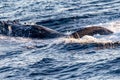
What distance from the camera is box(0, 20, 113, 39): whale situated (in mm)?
21867

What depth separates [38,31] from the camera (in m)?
23.3

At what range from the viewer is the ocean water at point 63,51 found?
15.9 m

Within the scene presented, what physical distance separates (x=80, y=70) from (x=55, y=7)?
634 inches

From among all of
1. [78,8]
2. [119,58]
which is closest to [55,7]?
[78,8]

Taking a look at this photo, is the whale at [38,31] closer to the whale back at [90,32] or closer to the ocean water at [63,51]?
the whale back at [90,32]

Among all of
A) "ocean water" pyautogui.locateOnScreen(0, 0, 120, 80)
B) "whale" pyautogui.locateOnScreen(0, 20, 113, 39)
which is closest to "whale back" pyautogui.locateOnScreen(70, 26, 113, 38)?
"whale" pyautogui.locateOnScreen(0, 20, 113, 39)

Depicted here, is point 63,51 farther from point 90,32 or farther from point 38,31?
point 38,31

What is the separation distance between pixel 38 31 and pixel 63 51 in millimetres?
4747

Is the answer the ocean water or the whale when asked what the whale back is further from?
the ocean water

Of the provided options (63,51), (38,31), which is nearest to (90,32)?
(38,31)

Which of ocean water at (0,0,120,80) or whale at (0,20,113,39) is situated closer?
ocean water at (0,0,120,80)

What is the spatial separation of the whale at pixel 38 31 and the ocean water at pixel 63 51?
0.61m

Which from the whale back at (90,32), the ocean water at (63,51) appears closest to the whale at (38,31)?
the whale back at (90,32)

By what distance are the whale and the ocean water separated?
605 mm
